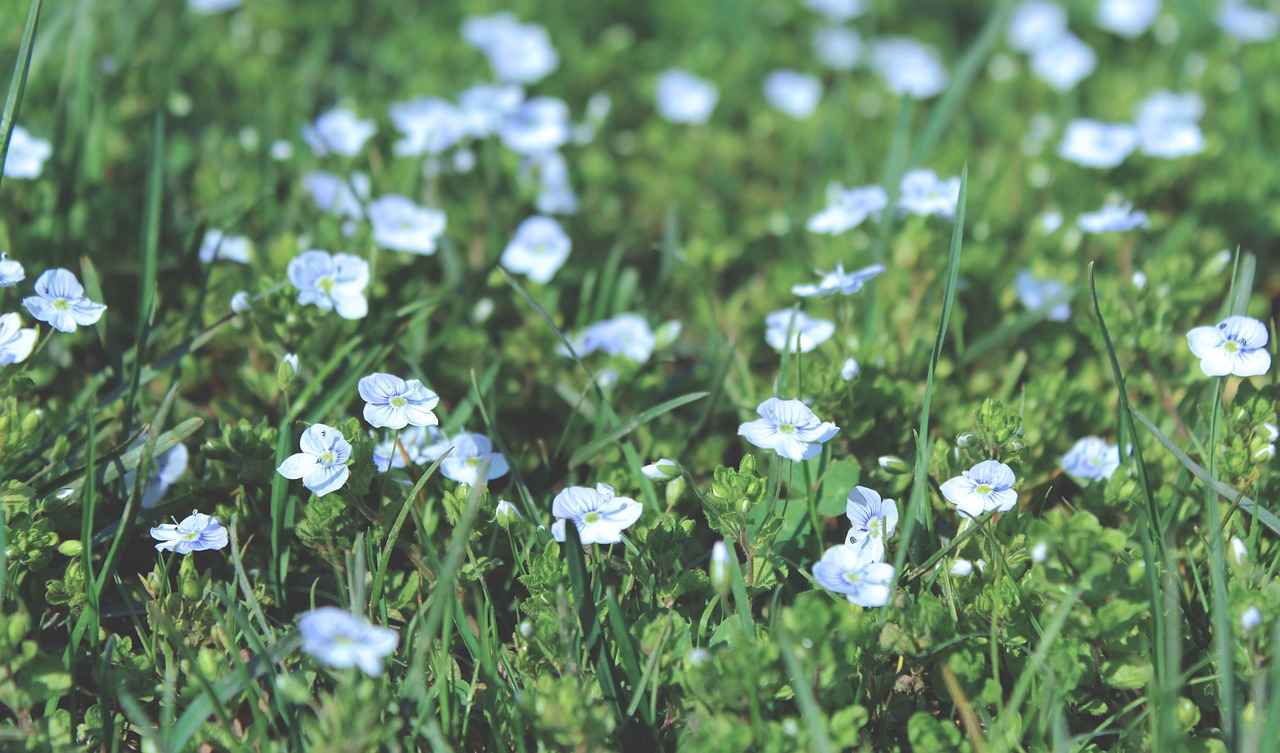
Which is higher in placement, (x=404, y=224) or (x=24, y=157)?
(x=24, y=157)

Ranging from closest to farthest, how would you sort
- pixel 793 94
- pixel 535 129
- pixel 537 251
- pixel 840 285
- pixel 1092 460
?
1. pixel 1092 460
2. pixel 840 285
3. pixel 537 251
4. pixel 535 129
5. pixel 793 94

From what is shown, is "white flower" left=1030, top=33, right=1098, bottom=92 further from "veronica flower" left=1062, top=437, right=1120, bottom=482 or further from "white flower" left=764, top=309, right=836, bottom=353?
"veronica flower" left=1062, top=437, right=1120, bottom=482

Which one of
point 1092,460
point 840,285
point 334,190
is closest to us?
point 1092,460

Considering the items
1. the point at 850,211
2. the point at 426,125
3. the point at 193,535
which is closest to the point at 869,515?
the point at 850,211

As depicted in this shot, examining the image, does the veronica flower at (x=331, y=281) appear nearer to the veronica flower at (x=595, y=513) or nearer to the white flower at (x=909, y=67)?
the veronica flower at (x=595, y=513)

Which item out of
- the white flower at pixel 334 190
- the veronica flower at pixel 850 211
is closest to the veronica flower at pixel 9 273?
the white flower at pixel 334 190

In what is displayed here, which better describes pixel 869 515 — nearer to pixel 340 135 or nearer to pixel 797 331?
pixel 797 331

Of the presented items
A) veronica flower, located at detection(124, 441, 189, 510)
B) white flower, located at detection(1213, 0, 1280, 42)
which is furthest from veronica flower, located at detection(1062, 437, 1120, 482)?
white flower, located at detection(1213, 0, 1280, 42)

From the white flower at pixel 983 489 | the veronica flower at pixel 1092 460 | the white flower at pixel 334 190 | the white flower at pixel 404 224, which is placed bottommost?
the veronica flower at pixel 1092 460
